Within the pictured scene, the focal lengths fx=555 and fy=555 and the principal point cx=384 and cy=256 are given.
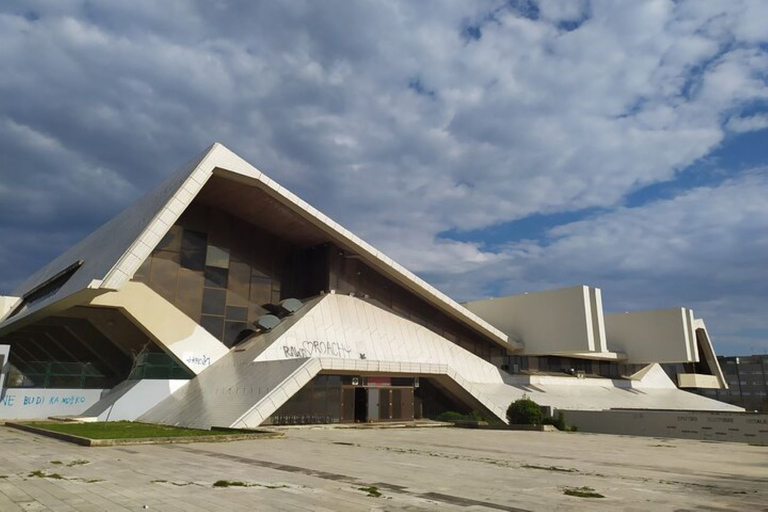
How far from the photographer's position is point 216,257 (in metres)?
32.1

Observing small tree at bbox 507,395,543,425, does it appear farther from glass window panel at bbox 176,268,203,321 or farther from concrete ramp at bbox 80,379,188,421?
glass window panel at bbox 176,268,203,321

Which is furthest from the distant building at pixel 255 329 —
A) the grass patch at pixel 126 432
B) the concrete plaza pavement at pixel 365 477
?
the concrete plaza pavement at pixel 365 477

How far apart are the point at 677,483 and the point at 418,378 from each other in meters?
19.6

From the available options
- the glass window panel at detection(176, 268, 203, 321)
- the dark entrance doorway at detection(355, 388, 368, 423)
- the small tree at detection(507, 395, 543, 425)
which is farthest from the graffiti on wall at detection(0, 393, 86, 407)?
the small tree at detection(507, 395, 543, 425)

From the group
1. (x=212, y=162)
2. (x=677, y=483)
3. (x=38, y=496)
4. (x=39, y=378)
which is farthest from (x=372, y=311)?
(x=38, y=496)

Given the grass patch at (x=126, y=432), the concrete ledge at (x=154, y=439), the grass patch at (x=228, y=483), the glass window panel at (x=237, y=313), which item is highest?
the glass window panel at (x=237, y=313)

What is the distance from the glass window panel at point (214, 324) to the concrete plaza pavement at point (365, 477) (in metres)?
14.0

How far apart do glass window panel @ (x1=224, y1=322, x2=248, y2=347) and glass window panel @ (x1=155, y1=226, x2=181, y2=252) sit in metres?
5.09

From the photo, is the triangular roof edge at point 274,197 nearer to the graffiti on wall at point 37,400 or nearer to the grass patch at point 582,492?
the graffiti on wall at point 37,400

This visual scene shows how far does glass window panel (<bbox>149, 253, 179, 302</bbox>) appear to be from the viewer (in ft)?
96.5

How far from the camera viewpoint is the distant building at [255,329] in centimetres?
2467

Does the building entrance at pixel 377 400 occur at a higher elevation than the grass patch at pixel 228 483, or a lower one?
higher

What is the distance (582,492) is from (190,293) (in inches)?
1016

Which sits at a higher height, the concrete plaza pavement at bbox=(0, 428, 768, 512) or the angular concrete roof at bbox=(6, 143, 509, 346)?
the angular concrete roof at bbox=(6, 143, 509, 346)
